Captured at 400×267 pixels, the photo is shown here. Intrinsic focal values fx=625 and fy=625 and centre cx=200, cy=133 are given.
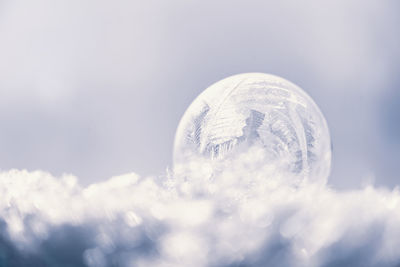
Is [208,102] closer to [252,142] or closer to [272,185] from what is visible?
[252,142]

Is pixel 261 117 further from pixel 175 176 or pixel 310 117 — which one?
pixel 175 176

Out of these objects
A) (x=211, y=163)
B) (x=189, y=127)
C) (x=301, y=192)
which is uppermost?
(x=189, y=127)

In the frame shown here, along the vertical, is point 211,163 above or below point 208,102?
below

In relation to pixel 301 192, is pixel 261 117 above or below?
above

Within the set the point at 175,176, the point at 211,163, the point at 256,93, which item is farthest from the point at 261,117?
the point at 175,176

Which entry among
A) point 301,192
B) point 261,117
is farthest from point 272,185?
point 261,117
